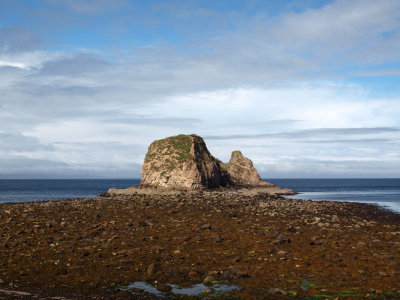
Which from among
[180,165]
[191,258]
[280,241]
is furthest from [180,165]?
[191,258]

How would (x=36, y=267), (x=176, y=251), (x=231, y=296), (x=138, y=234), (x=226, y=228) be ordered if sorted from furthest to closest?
(x=226, y=228)
(x=138, y=234)
(x=176, y=251)
(x=36, y=267)
(x=231, y=296)

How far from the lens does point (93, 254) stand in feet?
56.0

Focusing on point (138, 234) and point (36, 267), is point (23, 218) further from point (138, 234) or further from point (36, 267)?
point (36, 267)

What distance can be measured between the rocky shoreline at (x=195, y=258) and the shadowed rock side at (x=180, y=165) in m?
39.2

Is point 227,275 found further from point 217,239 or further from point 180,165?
point 180,165

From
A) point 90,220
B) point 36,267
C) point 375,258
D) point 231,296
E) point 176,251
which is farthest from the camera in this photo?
point 90,220

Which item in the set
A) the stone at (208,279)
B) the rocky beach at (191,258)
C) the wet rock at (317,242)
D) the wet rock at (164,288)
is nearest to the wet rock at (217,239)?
the rocky beach at (191,258)

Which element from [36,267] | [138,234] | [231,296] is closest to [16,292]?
[36,267]

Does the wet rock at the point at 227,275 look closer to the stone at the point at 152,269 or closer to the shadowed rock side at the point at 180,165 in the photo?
the stone at the point at 152,269

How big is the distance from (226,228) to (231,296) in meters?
11.5

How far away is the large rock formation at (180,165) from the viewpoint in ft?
215

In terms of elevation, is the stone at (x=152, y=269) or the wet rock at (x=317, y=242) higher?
the wet rock at (x=317, y=242)

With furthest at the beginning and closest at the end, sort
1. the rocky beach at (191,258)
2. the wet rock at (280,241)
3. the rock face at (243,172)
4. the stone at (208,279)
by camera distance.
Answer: the rock face at (243,172) < the wet rock at (280,241) < the stone at (208,279) < the rocky beach at (191,258)

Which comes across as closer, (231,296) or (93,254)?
(231,296)
